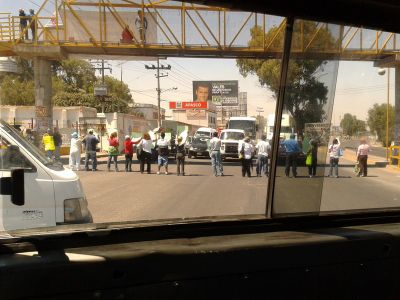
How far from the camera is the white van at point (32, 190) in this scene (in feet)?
9.82

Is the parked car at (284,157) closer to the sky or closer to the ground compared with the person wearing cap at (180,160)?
closer to the sky

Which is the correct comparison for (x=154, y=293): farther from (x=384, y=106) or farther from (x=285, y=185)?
(x=384, y=106)

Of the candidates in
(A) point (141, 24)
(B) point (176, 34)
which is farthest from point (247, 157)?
(A) point (141, 24)

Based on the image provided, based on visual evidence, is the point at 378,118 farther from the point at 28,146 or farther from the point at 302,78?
the point at 28,146

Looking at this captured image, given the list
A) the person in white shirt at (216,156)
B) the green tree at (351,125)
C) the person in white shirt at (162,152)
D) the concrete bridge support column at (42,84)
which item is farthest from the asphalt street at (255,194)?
the person in white shirt at (162,152)

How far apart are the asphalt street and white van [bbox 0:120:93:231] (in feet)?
2.21

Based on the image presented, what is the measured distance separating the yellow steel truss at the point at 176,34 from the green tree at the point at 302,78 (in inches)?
0.6

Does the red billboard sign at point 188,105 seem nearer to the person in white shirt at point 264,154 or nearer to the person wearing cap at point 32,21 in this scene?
the person in white shirt at point 264,154

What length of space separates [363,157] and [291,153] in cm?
161

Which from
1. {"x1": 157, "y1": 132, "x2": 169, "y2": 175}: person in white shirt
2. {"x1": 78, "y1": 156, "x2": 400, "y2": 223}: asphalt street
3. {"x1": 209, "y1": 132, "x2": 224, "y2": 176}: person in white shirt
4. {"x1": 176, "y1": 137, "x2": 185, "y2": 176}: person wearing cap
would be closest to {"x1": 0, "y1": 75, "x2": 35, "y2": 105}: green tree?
{"x1": 78, "y1": 156, "x2": 400, "y2": 223}: asphalt street

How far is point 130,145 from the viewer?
1005 centimetres

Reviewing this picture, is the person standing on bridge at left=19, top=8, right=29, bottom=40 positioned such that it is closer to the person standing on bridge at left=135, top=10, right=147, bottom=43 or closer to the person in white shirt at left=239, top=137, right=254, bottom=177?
the person standing on bridge at left=135, top=10, right=147, bottom=43

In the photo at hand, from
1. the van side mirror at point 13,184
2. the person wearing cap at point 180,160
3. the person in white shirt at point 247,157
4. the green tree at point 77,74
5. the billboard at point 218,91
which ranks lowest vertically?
the person wearing cap at point 180,160

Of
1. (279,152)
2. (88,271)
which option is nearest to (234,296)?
(88,271)
